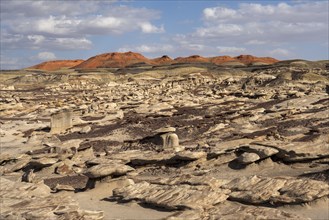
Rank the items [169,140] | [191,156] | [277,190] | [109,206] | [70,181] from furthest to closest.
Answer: [169,140] < [70,181] < [191,156] < [109,206] < [277,190]

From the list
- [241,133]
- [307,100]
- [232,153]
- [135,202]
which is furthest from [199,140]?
[307,100]

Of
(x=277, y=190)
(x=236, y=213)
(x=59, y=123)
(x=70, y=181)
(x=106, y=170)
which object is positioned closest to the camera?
(x=236, y=213)

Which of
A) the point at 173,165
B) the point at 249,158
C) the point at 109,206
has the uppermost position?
the point at 249,158

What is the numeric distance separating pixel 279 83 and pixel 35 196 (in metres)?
50.2

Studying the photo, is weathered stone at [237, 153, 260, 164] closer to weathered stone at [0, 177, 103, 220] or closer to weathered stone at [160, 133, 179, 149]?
weathered stone at [0, 177, 103, 220]

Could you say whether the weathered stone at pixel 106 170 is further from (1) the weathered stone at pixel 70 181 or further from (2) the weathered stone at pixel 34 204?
(2) the weathered stone at pixel 34 204

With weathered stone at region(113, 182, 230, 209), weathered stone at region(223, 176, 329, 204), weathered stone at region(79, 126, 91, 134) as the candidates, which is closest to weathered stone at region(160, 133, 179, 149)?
weathered stone at region(113, 182, 230, 209)

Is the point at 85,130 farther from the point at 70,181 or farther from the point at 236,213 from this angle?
the point at 236,213

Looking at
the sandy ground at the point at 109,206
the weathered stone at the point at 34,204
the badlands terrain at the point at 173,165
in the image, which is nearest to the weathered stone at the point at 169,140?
the badlands terrain at the point at 173,165

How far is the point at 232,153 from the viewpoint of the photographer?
1911 cm

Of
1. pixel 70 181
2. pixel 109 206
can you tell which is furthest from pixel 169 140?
pixel 109 206

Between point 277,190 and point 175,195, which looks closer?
point 277,190

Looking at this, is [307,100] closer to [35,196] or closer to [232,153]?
[232,153]

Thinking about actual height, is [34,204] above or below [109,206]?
above
